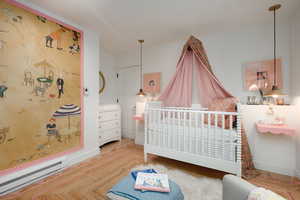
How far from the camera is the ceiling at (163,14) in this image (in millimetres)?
1910

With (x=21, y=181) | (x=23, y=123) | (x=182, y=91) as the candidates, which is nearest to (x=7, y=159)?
(x=21, y=181)

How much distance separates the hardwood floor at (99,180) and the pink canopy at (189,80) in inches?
48.2

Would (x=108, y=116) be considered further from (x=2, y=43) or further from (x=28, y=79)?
(x=2, y=43)

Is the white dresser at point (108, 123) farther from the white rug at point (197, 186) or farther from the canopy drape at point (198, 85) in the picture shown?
the white rug at point (197, 186)

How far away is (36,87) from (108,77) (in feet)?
6.53

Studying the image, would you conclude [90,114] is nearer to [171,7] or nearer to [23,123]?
[23,123]

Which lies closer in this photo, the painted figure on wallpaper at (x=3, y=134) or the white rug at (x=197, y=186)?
the white rug at (x=197, y=186)

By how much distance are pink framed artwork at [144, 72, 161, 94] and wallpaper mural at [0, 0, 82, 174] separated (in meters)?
1.62

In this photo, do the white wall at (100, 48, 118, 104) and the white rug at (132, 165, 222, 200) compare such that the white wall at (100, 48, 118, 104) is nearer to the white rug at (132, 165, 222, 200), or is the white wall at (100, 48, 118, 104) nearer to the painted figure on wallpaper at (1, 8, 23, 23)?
the painted figure on wallpaper at (1, 8, 23, 23)

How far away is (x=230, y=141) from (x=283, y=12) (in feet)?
7.04

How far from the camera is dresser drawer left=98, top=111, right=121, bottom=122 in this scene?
311cm

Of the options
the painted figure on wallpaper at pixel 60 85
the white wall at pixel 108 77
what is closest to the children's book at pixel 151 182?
the painted figure on wallpaper at pixel 60 85

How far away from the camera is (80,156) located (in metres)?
2.53

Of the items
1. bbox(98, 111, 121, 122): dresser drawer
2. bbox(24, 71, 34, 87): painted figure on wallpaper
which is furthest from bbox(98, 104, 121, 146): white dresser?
bbox(24, 71, 34, 87): painted figure on wallpaper
